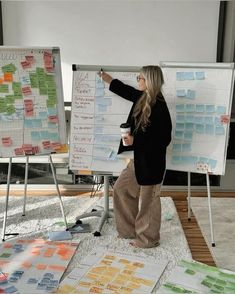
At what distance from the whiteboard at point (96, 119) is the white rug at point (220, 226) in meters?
0.99

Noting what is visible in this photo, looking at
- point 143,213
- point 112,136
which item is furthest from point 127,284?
point 112,136

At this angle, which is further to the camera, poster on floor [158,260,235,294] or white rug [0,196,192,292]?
white rug [0,196,192,292]

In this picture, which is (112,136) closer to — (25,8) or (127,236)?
(127,236)

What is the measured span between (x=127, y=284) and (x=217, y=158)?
1.24 m

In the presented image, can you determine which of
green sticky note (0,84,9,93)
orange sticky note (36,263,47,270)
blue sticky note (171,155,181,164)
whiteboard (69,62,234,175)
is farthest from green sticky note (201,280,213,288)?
green sticky note (0,84,9,93)

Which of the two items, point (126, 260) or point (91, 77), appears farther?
point (91, 77)

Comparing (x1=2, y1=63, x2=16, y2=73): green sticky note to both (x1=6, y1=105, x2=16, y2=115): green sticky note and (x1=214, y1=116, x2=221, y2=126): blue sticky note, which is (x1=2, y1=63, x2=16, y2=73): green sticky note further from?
(x1=214, y1=116, x2=221, y2=126): blue sticky note

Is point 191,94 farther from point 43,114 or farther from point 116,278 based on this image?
point 116,278

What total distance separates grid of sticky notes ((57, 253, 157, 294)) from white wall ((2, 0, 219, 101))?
2.20m

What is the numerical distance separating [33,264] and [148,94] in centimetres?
152

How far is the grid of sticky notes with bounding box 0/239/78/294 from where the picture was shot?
2.53 metres

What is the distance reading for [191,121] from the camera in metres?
3.15

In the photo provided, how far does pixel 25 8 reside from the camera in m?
4.04

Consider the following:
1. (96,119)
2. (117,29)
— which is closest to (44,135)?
(96,119)
